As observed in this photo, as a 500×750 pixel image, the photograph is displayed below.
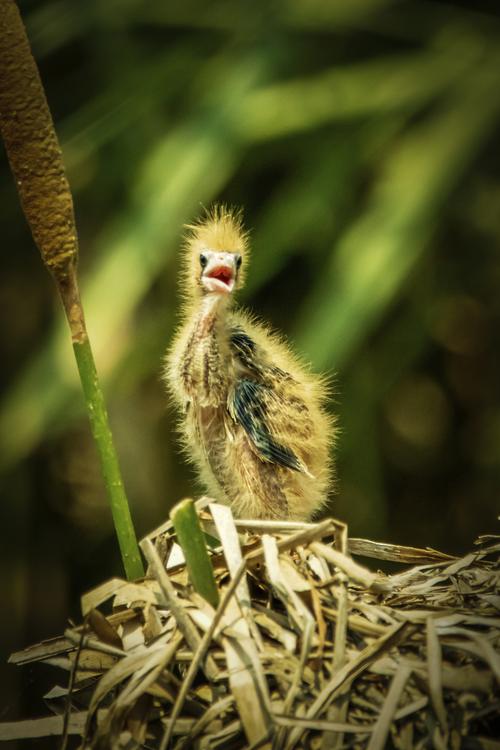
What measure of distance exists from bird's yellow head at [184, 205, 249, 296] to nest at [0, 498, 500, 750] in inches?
9.1

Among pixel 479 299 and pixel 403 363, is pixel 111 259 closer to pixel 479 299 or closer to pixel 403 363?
pixel 403 363

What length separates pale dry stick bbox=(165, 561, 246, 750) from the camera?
1.82 ft

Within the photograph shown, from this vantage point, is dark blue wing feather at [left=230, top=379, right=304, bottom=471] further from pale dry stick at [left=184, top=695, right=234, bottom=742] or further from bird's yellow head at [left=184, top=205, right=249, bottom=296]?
pale dry stick at [left=184, top=695, right=234, bottom=742]

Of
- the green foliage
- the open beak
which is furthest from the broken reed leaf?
the green foliage

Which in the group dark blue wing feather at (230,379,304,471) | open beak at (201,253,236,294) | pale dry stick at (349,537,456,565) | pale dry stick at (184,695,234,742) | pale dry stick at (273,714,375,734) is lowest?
pale dry stick at (184,695,234,742)

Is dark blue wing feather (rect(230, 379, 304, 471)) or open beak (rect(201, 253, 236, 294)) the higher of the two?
open beak (rect(201, 253, 236, 294))

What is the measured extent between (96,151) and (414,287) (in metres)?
0.48

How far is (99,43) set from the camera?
4.11 feet

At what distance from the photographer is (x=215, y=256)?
2.65 feet

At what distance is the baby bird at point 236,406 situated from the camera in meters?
0.81

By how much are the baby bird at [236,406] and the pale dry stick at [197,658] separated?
0.72 ft

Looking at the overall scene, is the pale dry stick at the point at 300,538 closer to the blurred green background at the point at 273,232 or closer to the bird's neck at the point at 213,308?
the bird's neck at the point at 213,308

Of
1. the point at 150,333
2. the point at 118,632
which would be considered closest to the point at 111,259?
the point at 150,333

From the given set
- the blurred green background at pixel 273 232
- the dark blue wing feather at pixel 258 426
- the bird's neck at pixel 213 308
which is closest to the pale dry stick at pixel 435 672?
the dark blue wing feather at pixel 258 426
